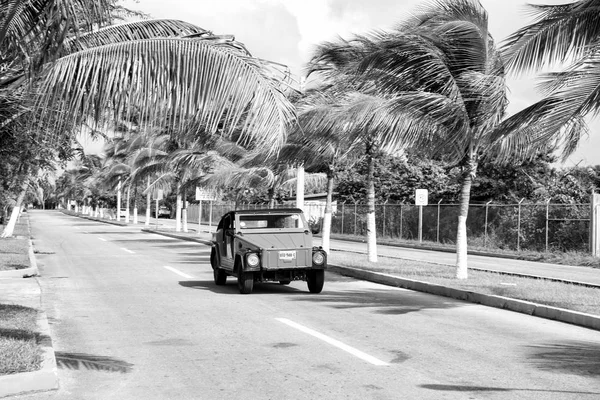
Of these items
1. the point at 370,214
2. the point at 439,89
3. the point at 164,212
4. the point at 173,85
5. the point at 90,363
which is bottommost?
the point at 90,363

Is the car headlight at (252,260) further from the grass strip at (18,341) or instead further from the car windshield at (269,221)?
the grass strip at (18,341)

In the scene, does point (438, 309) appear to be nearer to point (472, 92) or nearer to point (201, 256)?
point (472, 92)

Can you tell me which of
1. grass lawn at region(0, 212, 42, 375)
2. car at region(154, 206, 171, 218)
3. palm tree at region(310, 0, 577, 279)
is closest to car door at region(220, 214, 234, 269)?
palm tree at region(310, 0, 577, 279)

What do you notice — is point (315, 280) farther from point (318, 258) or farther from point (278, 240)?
point (278, 240)

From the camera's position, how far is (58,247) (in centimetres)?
2939

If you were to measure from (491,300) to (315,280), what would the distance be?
10.9 ft

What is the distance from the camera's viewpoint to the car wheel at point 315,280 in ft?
46.8

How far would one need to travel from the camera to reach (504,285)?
15.1 m

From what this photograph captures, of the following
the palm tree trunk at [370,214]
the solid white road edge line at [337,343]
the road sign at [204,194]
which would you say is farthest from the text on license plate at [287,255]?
the road sign at [204,194]

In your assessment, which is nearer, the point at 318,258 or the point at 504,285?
the point at 318,258

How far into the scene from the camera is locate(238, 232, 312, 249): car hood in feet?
46.3

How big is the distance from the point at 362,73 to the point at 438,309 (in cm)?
658

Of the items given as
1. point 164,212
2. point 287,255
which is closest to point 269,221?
point 287,255

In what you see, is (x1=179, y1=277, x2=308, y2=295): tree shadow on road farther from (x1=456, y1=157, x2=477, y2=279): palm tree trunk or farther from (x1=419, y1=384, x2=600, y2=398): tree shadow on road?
(x1=419, y1=384, x2=600, y2=398): tree shadow on road
